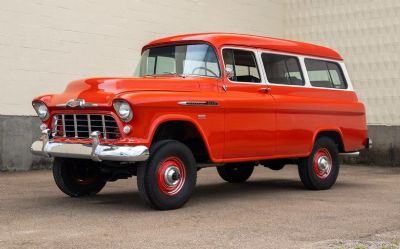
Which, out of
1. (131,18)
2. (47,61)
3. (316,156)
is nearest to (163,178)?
(316,156)

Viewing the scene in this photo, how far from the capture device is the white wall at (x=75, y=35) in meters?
11.3

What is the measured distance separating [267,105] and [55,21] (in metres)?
5.82

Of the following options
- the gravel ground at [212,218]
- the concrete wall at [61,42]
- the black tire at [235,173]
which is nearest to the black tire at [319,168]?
the gravel ground at [212,218]

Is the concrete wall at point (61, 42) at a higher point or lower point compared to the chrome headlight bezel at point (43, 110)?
higher

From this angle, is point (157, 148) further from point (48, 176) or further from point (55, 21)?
point (55, 21)

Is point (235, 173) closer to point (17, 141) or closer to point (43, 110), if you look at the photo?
point (43, 110)

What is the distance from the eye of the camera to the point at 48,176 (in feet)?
35.0

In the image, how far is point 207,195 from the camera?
8.23 metres

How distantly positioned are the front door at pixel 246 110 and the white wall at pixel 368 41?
275 inches

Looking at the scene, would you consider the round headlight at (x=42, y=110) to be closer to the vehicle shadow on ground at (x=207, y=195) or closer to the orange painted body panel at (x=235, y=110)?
the orange painted body panel at (x=235, y=110)

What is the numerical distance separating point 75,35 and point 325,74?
18.2 feet

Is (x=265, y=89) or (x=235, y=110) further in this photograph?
(x=265, y=89)

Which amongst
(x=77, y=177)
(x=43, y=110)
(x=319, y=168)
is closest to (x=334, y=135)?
(x=319, y=168)

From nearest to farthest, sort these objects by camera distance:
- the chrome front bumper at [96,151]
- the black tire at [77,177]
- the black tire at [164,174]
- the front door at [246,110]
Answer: the chrome front bumper at [96,151] < the black tire at [164,174] < the front door at [246,110] < the black tire at [77,177]
